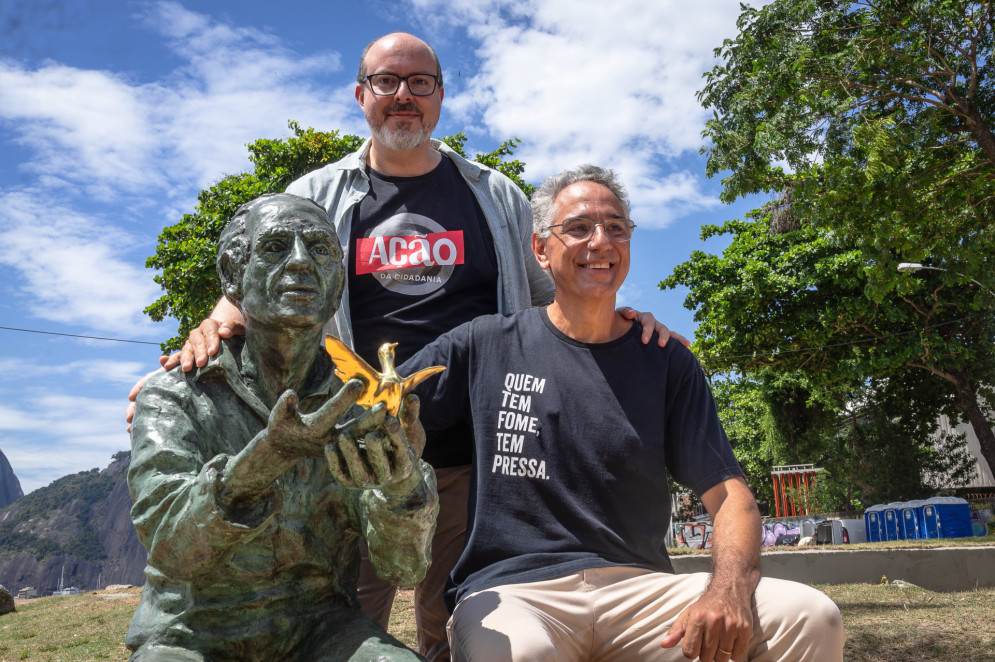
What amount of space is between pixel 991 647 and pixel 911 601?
3.21m

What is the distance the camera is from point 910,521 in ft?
66.8

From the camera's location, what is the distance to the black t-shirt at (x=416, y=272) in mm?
3340

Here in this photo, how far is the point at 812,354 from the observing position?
20.0 m

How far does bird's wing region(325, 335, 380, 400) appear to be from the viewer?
5.74 feet

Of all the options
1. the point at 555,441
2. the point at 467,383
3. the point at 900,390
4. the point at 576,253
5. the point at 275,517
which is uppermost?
the point at 900,390

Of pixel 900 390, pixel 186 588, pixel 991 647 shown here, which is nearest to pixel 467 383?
pixel 186 588

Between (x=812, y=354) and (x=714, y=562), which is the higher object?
(x=812, y=354)

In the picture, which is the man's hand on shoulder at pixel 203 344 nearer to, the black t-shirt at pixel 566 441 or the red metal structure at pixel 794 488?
the black t-shirt at pixel 566 441

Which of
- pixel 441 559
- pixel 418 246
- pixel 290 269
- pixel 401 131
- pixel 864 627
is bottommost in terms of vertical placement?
pixel 864 627

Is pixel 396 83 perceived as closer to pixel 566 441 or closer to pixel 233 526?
pixel 566 441

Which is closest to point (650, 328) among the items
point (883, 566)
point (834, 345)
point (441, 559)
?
point (441, 559)

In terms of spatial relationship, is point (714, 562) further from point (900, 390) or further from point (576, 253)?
point (900, 390)

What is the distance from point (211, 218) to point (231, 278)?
44.9 feet

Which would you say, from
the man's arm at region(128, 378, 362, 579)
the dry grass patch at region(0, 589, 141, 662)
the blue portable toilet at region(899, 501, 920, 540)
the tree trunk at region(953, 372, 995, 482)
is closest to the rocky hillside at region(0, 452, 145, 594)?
the dry grass patch at region(0, 589, 141, 662)
